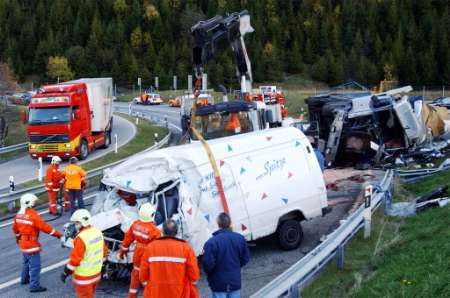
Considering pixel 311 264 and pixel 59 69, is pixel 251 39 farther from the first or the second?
pixel 311 264

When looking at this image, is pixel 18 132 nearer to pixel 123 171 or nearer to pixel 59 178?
pixel 59 178

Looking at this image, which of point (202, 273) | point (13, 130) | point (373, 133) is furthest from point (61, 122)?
point (13, 130)

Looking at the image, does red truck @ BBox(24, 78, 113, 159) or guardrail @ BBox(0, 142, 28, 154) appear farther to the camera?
guardrail @ BBox(0, 142, 28, 154)

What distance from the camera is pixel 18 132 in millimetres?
36281

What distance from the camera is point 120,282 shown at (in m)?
9.67

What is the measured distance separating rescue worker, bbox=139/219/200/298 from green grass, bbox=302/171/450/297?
2462mm

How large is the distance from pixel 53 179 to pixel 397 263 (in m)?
9.68

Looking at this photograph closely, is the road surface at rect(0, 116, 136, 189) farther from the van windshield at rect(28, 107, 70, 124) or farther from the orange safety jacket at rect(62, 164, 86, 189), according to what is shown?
the orange safety jacket at rect(62, 164, 86, 189)

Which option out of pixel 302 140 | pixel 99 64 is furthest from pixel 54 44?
pixel 302 140

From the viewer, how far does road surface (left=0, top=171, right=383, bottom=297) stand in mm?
9367

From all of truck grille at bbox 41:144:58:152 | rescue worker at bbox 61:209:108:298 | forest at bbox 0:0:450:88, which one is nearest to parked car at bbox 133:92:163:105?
forest at bbox 0:0:450:88

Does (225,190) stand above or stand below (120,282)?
above

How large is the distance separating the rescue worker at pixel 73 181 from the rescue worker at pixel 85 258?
23.1 feet

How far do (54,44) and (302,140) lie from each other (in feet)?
263
